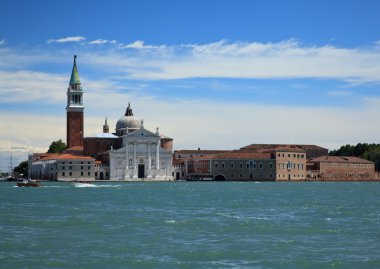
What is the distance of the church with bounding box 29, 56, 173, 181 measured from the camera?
9294 centimetres

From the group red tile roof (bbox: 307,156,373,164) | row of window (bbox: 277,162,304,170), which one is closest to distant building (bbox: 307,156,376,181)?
red tile roof (bbox: 307,156,373,164)

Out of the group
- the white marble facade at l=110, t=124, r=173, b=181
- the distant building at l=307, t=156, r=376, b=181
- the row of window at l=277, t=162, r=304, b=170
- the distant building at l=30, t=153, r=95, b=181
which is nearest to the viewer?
the distant building at l=30, t=153, r=95, b=181

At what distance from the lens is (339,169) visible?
111562mm

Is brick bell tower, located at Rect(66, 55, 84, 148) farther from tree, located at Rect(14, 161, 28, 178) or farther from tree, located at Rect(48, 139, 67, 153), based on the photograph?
tree, located at Rect(14, 161, 28, 178)

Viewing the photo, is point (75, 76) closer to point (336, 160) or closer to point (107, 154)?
point (107, 154)

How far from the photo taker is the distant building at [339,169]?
109 m

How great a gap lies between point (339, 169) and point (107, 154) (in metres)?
33.9

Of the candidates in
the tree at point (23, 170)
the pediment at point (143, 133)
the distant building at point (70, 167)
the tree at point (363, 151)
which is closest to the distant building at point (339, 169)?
the tree at point (363, 151)

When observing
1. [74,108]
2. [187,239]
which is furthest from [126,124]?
[187,239]

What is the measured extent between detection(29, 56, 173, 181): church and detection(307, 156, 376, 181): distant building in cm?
2047

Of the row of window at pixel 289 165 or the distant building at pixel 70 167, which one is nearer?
the distant building at pixel 70 167

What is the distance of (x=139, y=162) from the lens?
95.7 m

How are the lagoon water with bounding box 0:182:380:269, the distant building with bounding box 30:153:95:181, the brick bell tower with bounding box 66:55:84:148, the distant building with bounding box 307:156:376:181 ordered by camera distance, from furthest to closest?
the distant building with bounding box 307:156:376:181 < the brick bell tower with bounding box 66:55:84:148 < the distant building with bounding box 30:153:95:181 < the lagoon water with bounding box 0:182:380:269

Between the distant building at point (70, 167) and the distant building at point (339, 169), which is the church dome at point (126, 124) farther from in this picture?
the distant building at point (339, 169)
